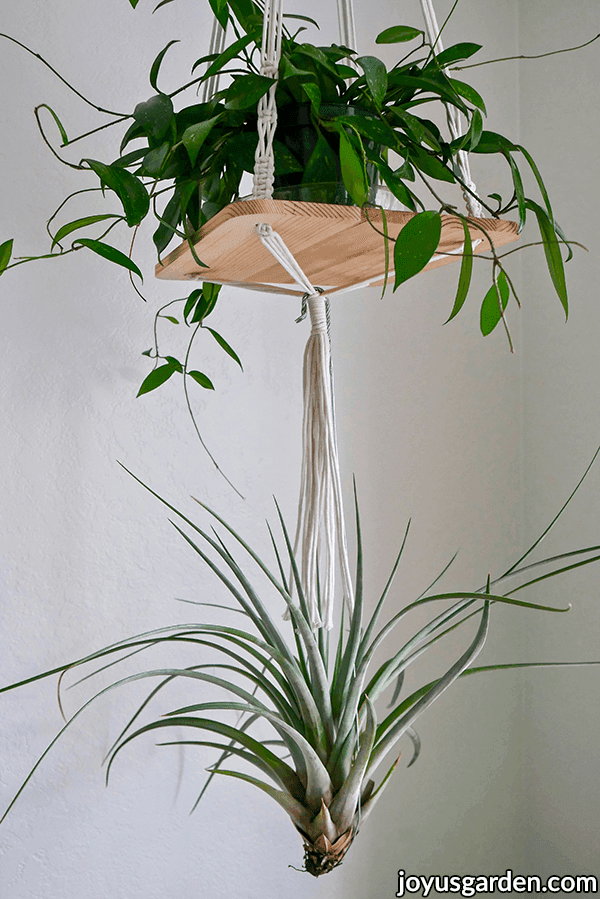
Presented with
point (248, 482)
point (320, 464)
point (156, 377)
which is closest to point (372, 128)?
point (320, 464)

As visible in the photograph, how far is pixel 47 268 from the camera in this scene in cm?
108

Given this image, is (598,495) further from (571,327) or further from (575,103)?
(575,103)

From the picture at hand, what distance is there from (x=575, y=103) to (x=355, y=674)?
3.86 ft

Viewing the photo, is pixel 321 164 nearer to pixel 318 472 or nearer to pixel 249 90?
pixel 249 90

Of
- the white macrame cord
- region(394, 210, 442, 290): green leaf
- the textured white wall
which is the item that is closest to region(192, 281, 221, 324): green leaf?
the white macrame cord

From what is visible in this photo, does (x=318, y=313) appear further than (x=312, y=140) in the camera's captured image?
Yes

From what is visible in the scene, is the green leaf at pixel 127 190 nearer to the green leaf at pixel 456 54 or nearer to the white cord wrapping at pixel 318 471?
the white cord wrapping at pixel 318 471

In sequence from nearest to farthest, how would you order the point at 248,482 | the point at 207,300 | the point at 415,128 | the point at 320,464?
the point at 415,128
the point at 320,464
the point at 207,300
the point at 248,482

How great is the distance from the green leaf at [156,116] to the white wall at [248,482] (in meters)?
0.46

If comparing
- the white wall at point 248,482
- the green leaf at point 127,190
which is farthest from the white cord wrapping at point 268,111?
the white wall at point 248,482

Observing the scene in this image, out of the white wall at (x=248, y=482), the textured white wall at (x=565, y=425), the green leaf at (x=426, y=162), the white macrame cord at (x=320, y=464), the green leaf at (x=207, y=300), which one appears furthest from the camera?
the textured white wall at (x=565, y=425)

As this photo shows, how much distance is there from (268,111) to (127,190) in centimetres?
14

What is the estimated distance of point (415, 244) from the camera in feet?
1.83

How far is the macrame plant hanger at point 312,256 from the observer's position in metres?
0.61
